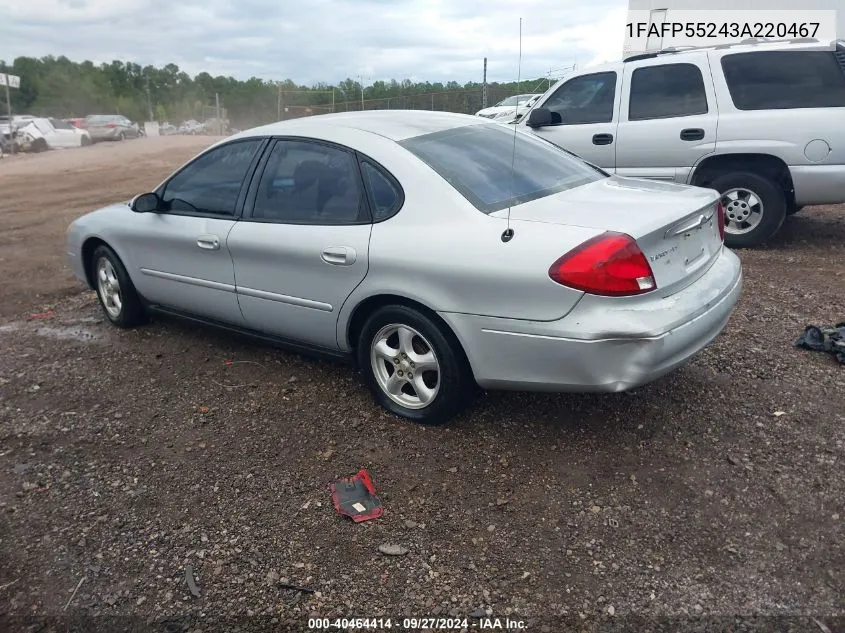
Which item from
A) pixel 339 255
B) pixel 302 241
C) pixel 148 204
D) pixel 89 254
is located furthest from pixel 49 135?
pixel 339 255

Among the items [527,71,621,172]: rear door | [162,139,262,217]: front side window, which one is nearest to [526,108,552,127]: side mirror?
[527,71,621,172]: rear door

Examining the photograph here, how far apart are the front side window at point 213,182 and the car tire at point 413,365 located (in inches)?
54.4

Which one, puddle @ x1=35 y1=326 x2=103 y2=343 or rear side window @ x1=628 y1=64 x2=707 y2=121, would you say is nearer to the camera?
puddle @ x1=35 y1=326 x2=103 y2=343

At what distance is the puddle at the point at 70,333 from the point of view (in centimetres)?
546

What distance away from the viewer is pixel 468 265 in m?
3.28

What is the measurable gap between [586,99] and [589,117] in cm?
22

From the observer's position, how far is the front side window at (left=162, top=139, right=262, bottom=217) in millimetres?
4461

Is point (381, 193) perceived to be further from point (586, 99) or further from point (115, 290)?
point (586, 99)

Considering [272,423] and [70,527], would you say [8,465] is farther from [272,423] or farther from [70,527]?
[272,423]

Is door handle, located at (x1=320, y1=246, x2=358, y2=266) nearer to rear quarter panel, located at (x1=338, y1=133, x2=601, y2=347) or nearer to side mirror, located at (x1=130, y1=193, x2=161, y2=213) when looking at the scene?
rear quarter panel, located at (x1=338, y1=133, x2=601, y2=347)

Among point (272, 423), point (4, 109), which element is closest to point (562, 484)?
point (272, 423)

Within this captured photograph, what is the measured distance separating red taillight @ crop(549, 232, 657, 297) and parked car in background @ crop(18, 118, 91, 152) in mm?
29798

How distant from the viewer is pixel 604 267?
302 centimetres

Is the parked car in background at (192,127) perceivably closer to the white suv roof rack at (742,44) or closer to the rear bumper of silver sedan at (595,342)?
the white suv roof rack at (742,44)
